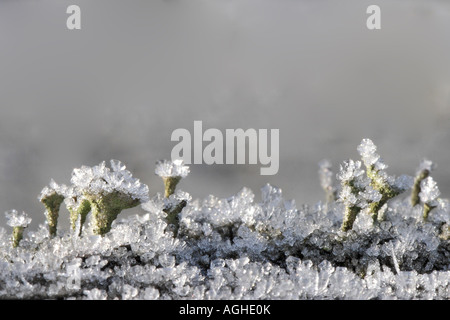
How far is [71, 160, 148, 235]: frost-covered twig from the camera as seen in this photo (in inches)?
35.8

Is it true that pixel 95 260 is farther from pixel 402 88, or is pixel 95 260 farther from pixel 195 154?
pixel 402 88

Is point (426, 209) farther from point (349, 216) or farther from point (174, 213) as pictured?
point (174, 213)

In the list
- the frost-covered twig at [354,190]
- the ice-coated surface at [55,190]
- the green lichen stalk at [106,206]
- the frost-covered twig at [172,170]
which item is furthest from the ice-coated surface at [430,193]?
the ice-coated surface at [55,190]

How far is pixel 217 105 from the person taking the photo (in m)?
3.70

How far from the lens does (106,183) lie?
91 cm

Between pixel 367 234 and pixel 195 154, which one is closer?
pixel 367 234

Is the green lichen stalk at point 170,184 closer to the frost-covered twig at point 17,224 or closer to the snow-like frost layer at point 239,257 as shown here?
the snow-like frost layer at point 239,257

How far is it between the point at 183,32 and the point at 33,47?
42.2 inches

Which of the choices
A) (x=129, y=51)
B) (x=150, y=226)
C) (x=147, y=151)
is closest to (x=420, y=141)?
(x=147, y=151)

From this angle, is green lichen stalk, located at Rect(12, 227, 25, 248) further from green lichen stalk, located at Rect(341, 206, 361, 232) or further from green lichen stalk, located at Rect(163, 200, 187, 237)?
green lichen stalk, located at Rect(341, 206, 361, 232)

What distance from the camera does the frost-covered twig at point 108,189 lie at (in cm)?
91

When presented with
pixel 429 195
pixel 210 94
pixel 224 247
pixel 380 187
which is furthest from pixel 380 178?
pixel 210 94

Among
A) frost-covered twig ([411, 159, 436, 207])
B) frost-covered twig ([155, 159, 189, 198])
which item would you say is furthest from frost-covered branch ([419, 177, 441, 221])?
frost-covered twig ([155, 159, 189, 198])

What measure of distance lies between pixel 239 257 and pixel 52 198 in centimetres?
37
